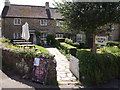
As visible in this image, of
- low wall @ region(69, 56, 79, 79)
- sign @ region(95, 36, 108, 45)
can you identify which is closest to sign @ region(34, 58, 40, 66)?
low wall @ region(69, 56, 79, 79)

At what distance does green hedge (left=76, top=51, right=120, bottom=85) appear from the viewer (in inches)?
264

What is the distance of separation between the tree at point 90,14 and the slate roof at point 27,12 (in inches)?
752

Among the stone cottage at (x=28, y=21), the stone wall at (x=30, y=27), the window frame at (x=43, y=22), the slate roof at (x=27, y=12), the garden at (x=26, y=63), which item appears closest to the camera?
the garden at (x=26, y=63)

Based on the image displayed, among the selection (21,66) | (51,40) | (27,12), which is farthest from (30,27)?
(21,66)

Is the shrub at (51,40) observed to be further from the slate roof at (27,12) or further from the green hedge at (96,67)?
the green hedge at (96,67)

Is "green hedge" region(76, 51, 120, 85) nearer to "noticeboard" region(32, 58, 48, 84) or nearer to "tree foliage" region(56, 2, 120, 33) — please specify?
"tree foliage" region(56, 2, 120, 33)

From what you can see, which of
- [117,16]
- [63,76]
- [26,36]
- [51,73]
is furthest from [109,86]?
[26,36]

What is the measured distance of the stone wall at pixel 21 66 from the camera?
22.3 ft

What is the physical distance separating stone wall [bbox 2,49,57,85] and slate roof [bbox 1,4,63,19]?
58.6 feet

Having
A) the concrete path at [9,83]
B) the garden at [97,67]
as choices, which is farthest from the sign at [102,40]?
the concrete path at [9,83]

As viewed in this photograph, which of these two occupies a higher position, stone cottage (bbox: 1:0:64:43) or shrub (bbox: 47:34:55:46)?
stone cottage (bbox: 1:0:64:43)

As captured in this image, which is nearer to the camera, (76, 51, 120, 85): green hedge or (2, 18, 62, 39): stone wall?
(76, 51, 120, 85): green hedge

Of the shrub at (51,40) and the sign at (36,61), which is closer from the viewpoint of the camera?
the sign at (36,61)

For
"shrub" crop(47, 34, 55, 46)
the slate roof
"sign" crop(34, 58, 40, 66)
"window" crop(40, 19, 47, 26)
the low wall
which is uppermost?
the slate roof
